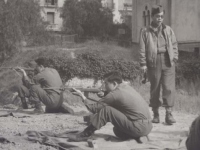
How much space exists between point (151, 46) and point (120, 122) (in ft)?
7.76

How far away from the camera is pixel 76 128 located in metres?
8.47

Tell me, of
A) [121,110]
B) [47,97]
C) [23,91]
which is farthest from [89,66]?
[121,110]

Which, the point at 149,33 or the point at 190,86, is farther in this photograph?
the point at 190,86

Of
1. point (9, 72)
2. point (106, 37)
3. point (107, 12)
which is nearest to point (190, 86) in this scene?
point (9, 72)

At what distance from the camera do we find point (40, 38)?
22453 mm

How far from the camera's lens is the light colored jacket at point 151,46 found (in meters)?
8.52

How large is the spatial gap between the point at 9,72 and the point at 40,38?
5.78 meters

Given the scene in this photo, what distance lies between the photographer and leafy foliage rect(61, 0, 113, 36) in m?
39.8

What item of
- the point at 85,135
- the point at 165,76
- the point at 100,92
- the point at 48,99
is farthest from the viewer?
the point at 48,99

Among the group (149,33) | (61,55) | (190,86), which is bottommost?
(190,86)

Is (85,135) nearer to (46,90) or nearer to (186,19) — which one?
(46,90)

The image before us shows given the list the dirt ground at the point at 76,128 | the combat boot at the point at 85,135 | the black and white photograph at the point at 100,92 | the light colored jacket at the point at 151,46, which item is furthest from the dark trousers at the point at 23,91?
the combat boot at the point at 85,135

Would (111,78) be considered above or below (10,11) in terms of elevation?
below

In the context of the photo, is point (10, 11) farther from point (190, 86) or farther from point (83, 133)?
point (83, 133)
